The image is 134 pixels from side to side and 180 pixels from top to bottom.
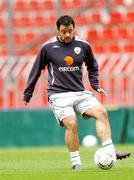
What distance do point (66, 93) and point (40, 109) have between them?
833 centimetres

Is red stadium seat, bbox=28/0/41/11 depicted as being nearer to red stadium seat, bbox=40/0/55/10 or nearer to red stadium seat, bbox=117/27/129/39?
red stadium seat, bbox=40/0/55/10

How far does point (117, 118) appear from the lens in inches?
773

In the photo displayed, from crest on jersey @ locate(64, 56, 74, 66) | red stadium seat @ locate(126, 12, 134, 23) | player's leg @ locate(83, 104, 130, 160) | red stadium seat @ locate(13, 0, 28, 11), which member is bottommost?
red stadium seat @ locate(126, 12, 134, 23)

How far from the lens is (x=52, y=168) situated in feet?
39.4

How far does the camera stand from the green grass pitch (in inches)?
404

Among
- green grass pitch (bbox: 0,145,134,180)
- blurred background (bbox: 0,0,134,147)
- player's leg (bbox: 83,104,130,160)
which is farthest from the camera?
blurred background (bbox: 0,0,134,147)

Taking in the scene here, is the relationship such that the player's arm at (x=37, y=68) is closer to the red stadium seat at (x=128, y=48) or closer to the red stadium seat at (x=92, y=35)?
the red stadium seat at (x=128, y=48)

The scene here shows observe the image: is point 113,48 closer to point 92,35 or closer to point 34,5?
point 92,35

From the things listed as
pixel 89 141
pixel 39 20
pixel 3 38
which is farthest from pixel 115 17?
pixel 89 141

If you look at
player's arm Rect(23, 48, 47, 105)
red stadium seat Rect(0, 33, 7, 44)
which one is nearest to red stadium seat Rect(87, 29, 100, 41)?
red stadium seat Rect(0, 33, 7, 44)

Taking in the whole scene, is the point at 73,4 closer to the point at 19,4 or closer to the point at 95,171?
the point at 19,4

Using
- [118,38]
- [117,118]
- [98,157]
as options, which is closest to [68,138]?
[98,157]

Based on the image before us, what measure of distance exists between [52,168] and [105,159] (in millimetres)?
1115

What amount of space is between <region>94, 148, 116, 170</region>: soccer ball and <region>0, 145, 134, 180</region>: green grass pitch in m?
0.11
